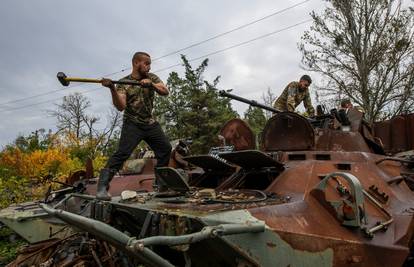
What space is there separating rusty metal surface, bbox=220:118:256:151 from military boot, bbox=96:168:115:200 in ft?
7.46

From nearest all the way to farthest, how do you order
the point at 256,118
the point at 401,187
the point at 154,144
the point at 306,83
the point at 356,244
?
the point at 356,244, the point at 401,187, the point at 154,144, the point at 306,83, the point at 256,118

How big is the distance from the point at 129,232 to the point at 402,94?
52.7 ft

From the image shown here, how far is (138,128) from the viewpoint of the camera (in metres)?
5.54

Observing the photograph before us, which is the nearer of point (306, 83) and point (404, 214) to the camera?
point (404, 214)

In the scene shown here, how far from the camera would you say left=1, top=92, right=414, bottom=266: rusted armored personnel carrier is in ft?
11.7

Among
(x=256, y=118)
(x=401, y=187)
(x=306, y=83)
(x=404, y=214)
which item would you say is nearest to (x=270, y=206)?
(x=404, y=214)

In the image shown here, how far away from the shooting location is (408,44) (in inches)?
736

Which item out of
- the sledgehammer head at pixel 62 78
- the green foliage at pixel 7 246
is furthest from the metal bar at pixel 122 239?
the green foliage at pixel 7 246

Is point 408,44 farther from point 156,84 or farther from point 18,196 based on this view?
point 156,84

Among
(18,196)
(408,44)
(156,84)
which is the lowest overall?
(18,196)

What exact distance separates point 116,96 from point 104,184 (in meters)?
0.93

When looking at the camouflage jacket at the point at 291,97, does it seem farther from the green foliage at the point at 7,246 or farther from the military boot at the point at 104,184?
the green foliage at the point at 7,246

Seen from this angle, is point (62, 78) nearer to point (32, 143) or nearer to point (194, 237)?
point (194, 237)

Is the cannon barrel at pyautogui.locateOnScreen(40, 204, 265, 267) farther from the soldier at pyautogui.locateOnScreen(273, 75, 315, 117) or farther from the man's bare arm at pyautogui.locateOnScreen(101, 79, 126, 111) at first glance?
the soldier at pyautogui.locateOnScreen(273, 75, 315, 117)
